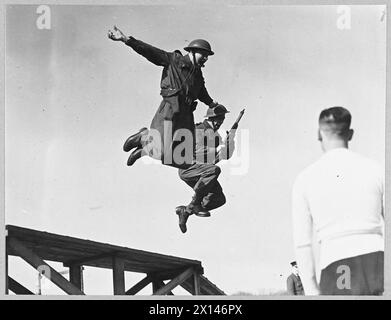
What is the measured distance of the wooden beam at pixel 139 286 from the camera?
5.94m

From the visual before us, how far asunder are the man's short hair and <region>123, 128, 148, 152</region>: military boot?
102 cm

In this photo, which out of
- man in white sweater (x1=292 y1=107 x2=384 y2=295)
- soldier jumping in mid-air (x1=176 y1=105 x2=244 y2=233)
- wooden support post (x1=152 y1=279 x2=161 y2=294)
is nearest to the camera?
man in white sweater (x1=292 y1=107 x2=384 y2=295)

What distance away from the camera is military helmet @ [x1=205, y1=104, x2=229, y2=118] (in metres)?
5.87

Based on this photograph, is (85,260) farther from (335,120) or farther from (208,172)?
(335,120)

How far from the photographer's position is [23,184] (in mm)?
5828

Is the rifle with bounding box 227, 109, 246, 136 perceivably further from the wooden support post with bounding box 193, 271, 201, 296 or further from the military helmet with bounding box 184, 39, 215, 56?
the wooden support post with bounding box 193, 271, 201, 296

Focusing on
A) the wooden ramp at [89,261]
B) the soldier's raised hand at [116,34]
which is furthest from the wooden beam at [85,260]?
the soldier's raised hand at [116,34]

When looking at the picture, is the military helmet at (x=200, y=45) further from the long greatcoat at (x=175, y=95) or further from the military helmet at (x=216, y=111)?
the military helmet at (x=216, y=111)

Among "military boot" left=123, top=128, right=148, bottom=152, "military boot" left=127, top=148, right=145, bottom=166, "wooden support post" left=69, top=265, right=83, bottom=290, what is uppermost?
"military boot" left=123, top=128, right=148, bottom=152

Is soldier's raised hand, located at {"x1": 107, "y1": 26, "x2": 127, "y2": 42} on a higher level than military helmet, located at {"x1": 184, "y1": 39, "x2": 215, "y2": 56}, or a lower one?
higher

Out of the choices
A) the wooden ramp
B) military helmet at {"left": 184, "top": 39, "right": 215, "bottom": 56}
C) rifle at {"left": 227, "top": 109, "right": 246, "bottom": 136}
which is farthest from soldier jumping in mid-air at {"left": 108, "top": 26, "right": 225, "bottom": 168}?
the wooden ramp

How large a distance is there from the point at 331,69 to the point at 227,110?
0.64m

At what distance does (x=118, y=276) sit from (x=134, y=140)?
79 cm
